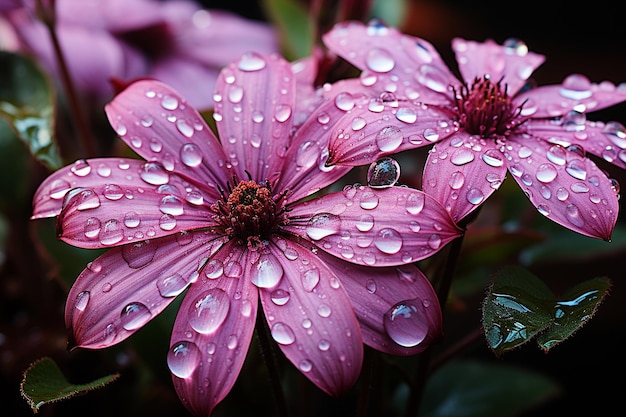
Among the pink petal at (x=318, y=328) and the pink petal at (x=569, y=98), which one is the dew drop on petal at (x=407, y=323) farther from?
the pink petal at (x=569, y=98)

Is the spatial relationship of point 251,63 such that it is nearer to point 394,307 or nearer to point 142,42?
point 394,307

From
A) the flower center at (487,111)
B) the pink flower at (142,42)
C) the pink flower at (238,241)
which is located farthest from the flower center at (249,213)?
the pink flower at (142,42)

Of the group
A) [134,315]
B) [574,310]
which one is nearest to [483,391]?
[574,310]

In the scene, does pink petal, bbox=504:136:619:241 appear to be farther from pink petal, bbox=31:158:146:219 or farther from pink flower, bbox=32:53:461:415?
pink petal, bbox=31:158:146:219

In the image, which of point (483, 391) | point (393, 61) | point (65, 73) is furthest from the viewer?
point (483, 391)

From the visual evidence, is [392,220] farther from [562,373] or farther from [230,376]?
[562,373]

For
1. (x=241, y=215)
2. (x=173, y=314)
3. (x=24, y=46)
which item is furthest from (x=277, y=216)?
(x=24, y=46)
